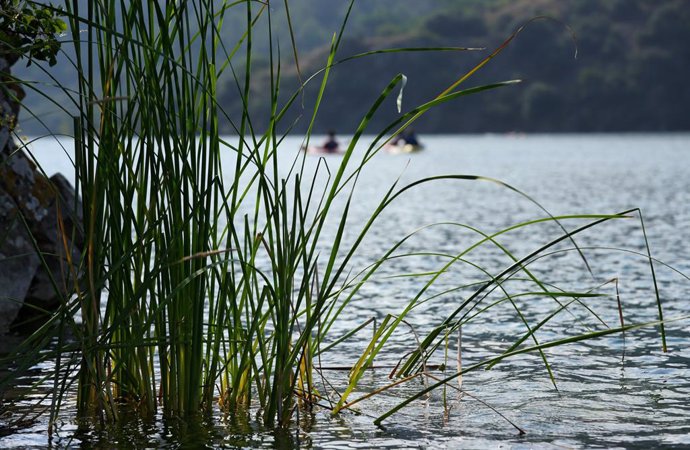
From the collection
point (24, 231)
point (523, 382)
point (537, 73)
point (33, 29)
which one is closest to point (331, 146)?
point (24, 231)

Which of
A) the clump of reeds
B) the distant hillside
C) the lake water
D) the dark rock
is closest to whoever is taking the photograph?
the clump of reeds

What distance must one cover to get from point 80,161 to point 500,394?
2988 millimetres

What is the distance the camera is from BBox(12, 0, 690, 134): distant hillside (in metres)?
146

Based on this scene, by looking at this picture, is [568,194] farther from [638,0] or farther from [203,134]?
[638,0]

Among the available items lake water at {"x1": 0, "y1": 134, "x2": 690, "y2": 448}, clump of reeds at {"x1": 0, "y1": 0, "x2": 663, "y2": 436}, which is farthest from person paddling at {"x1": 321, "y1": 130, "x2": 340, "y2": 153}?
clump of reeds at {"x1": 0, "y1": 0, "x2": 663, "y2": 436}

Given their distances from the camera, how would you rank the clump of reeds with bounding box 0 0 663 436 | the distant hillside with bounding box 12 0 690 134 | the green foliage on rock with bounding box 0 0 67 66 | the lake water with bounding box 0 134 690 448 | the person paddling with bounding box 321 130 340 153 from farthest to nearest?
1. the distant hillside with bounding box 12 0 690 134
2. the person paddling with bounding box 321 130 340 153
3. the lake water with bounding box 0 134 690 448
4. the green foliage on rock with bounding box 0 0 67 66
5. the clump of reeds with bounding box 0 0 663 436

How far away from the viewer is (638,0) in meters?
171

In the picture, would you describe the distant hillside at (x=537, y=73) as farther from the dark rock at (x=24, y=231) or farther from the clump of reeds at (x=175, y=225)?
the clump of reeds at (x=175, y=225)

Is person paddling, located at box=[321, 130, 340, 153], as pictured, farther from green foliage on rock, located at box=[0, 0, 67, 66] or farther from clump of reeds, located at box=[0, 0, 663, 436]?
clump of reeds, located at box=[0, 0, 663, 436]

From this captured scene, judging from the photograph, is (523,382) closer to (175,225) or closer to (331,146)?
(175,225)

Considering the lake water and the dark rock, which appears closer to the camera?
the lake water

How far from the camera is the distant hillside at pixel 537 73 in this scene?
5758 inches

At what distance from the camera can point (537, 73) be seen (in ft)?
526

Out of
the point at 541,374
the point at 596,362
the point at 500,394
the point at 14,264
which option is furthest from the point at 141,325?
the point at 14,264
